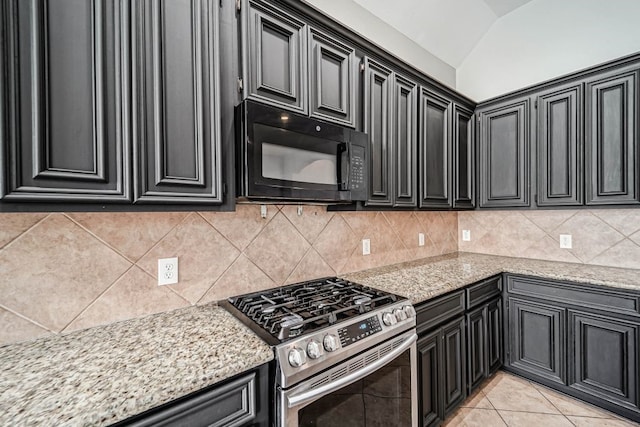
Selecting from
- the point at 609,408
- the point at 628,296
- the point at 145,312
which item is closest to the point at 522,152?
the point at 628,296

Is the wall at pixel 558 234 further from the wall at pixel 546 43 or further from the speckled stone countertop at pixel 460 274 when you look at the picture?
the wall at pixel 546 43

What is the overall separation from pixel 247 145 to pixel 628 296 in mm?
2428

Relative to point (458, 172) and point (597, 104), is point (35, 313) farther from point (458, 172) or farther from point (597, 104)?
point (597, 104)

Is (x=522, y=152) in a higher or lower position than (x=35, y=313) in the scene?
higher

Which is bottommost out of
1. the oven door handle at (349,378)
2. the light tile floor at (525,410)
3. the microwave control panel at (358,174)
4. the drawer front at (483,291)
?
the light tile floor at (525,410)

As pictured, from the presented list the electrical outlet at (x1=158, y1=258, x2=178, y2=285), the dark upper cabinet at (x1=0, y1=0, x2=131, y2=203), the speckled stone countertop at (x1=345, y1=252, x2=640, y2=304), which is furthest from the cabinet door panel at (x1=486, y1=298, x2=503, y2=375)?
the dark upper cabinet at (x1=0, y1=0, x2=131, y2=203)

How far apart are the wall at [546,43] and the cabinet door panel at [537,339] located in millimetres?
2060

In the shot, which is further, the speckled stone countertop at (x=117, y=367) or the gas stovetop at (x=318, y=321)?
the gas stovetop at (x=318, y=321)

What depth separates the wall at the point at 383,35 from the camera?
2.17 metres

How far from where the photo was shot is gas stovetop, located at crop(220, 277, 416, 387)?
1.02m

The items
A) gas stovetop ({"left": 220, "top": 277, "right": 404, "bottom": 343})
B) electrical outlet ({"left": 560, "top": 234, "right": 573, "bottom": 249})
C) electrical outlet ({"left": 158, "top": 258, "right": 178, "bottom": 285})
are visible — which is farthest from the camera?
electrical outlet ({"left": 560, "top": 234, "right": 573, "bottom": 249})

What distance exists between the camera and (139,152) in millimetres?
1016

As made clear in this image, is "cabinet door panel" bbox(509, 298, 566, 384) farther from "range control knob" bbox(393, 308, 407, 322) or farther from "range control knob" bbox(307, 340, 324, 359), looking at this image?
"range control knob" bbox(307, 340, 324, 359)

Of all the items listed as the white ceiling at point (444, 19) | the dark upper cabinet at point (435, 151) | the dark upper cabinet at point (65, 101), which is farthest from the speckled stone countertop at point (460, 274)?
the white ceiling at point (444, 19)
